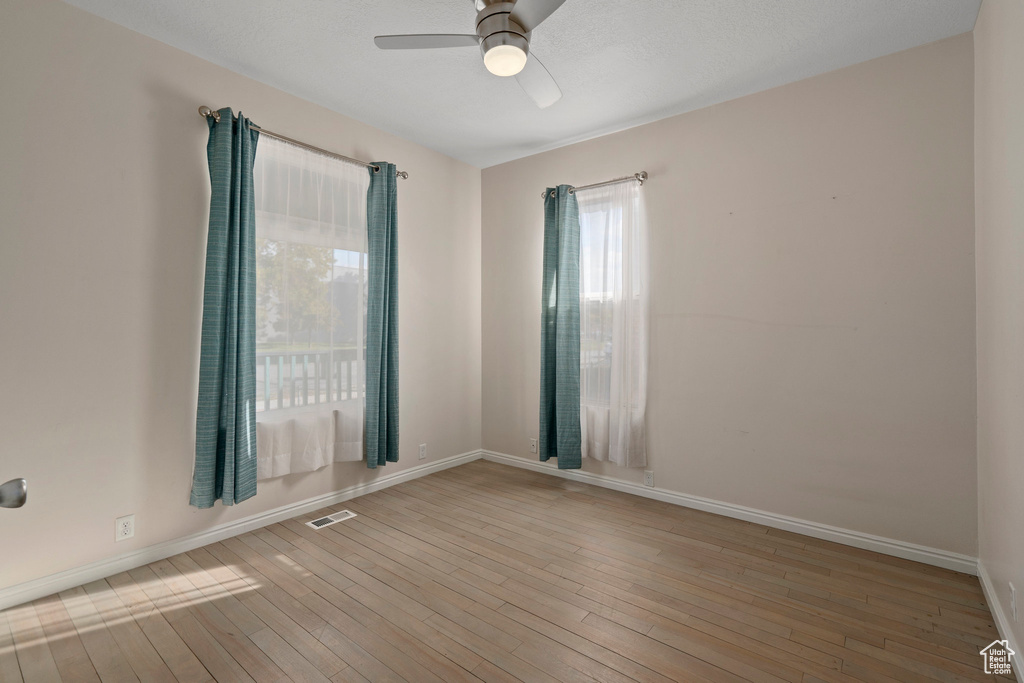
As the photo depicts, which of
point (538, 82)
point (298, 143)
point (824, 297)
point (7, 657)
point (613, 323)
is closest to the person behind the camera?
point (7, 657)

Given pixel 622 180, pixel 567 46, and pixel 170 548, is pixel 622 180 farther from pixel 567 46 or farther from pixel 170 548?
pixel 170 548

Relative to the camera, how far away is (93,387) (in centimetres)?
236

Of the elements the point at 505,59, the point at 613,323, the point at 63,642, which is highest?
the point at 505,59

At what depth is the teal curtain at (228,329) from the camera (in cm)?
260

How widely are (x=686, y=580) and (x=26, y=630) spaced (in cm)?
284

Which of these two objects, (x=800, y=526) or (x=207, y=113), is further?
(x=800, y=526)

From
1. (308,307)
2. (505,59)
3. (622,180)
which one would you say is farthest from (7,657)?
(622,180)

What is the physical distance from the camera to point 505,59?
1941 millimetres

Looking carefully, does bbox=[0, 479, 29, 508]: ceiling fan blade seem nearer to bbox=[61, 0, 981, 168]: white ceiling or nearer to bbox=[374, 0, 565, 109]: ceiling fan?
bbox=[374, 0, 565, 109]: ceiling fan

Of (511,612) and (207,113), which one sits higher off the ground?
(207,113)

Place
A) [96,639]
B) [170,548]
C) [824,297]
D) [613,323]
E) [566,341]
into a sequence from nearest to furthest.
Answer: [96,639] → [170,548] → [824,297] → [613,323] → [566,341]

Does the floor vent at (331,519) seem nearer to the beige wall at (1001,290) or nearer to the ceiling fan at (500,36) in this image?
the ceiling fan at (500,36)

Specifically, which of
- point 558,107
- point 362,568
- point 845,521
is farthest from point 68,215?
point 845,521

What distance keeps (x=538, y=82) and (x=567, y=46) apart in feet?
1.63
